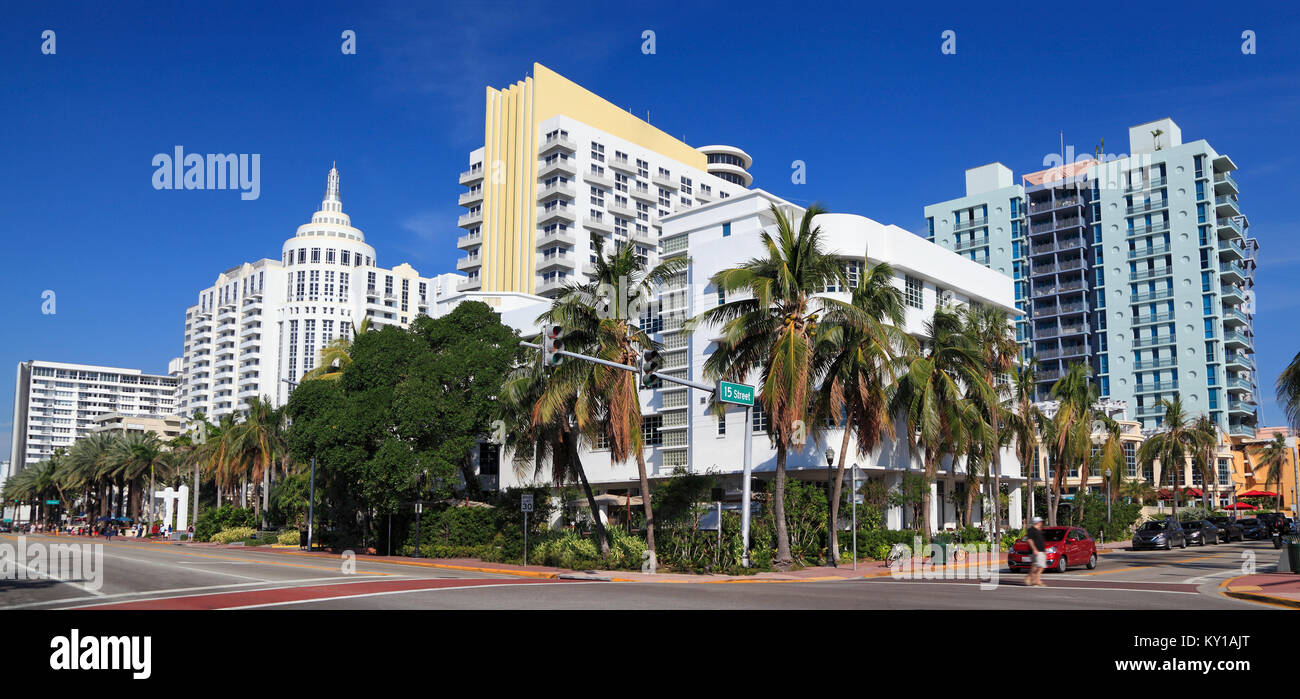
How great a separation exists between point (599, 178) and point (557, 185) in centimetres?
486

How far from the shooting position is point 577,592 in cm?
2175

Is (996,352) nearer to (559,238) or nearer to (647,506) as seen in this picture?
(647,506)

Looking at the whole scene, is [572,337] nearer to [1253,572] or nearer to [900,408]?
[900,408]

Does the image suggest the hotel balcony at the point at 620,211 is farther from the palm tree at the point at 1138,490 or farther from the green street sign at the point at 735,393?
the green street sign at the point at 735,393

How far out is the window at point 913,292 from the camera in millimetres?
48438

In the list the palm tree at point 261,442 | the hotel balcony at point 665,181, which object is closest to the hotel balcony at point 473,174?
the hotel balcony at point 665,181

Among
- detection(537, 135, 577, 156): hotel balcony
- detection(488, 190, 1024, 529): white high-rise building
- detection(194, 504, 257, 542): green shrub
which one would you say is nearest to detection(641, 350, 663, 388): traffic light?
detection(488, 190, 1024, 529): white high-rise building

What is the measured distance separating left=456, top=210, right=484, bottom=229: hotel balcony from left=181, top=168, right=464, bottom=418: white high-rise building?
62.6 metres

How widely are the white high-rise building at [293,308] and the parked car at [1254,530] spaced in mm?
126004

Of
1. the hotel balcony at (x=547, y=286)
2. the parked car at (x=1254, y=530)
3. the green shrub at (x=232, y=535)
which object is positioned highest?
the hotel balcony at (x=547, y=286)

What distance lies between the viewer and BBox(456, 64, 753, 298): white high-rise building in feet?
291

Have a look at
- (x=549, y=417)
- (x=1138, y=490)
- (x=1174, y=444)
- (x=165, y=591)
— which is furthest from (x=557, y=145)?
(x=165, y=591)

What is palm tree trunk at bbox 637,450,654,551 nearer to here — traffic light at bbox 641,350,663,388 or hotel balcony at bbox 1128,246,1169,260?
traffic light at bbox 641,350,663,388
